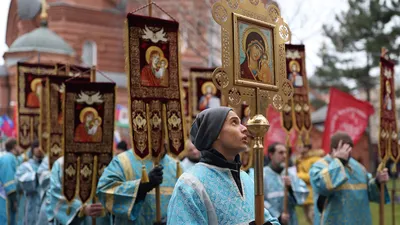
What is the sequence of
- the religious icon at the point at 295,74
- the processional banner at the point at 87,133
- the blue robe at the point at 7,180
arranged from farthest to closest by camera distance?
the blue robe at the point at 7,180 < the religious icon at the point at 295,74 < the processional banner at the point at 87,133

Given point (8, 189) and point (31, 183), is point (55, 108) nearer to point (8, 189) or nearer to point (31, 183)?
point (31, 183)

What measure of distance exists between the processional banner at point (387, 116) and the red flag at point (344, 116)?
2.41 meters

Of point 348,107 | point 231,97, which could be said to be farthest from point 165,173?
point 348,107

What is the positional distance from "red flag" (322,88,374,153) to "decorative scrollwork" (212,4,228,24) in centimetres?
693

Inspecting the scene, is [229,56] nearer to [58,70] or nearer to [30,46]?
[58,70]

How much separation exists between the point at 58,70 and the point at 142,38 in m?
4.79

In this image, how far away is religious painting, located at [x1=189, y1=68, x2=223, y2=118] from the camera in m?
10.1

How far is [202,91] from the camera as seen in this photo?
400 inches

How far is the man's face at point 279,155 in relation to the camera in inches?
348

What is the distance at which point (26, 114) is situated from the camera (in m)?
11.7

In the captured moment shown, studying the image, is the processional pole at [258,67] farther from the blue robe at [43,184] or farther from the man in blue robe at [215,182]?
the blue robe at [43,184]

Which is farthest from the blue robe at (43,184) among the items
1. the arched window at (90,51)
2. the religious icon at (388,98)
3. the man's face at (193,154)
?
the arched window at (90,51)

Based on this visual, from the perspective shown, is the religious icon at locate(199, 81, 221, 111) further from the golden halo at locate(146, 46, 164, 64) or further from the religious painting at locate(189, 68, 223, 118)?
the golden halo at locate(146, 46, 164, 64)

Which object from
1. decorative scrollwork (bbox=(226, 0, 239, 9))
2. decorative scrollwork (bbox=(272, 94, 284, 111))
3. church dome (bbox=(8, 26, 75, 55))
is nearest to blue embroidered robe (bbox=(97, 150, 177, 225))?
decorative scrollwork (bbox=(272, 94, 284, 111))
